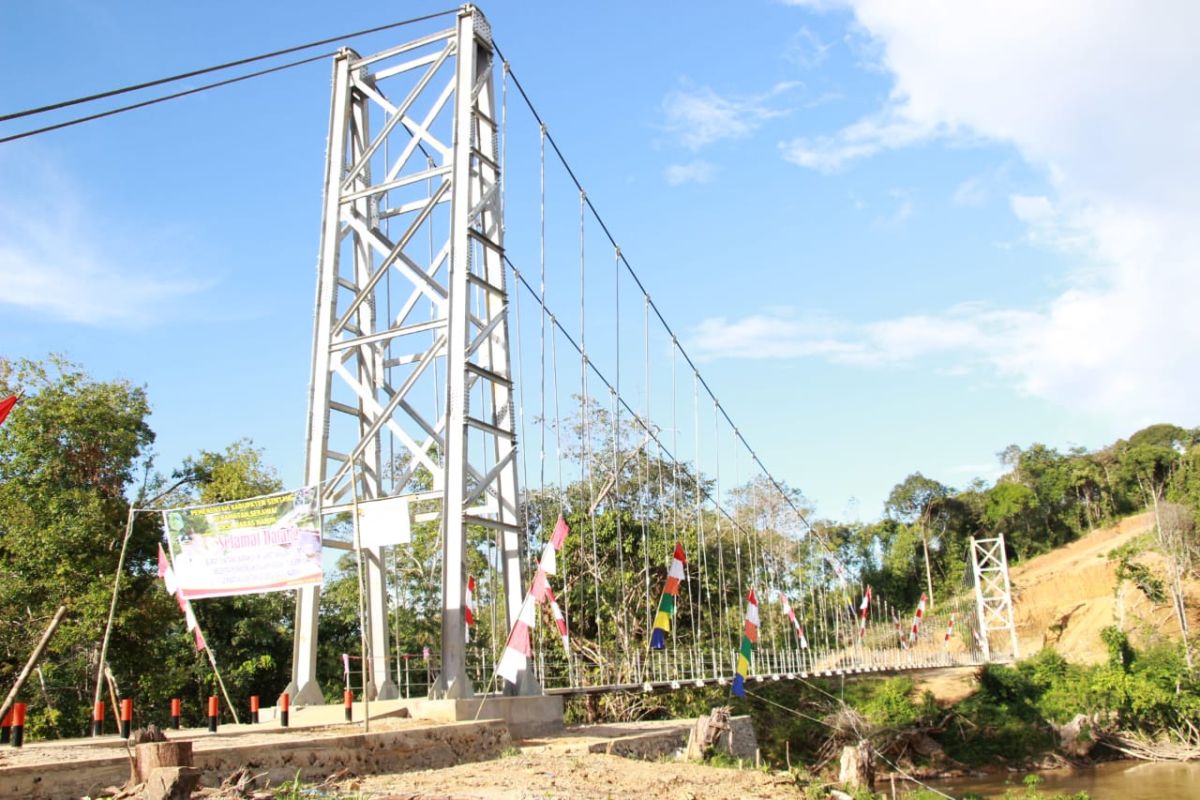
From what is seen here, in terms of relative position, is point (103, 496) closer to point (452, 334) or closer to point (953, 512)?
point (452, 334)

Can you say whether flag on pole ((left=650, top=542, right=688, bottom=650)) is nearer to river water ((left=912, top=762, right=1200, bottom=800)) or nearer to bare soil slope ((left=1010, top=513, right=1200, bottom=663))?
river water ((left=912, top=762, right=1200, bottom=800))

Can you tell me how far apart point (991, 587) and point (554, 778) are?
88.8 feet

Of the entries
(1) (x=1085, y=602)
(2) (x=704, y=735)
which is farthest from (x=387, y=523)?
(1) (x=1085, y=602)

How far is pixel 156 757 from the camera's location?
432 cm

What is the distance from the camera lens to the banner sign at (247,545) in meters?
7.14

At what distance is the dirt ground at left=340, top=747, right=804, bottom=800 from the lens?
4.90 meters

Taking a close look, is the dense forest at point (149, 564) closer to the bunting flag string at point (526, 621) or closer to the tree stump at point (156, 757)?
the bunting flag string at point (526, 621)

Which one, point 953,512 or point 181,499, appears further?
point 953,512

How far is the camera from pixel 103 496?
14.7 m

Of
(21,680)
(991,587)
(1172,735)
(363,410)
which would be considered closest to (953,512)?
(991,587)

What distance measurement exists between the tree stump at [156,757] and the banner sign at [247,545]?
2.62m

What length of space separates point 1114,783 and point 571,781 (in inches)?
616

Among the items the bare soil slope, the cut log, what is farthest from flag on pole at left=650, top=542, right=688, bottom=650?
the bare soil slope

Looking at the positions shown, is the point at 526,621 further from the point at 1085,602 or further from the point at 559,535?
the point at 1085,602
